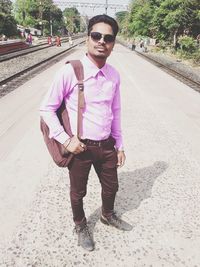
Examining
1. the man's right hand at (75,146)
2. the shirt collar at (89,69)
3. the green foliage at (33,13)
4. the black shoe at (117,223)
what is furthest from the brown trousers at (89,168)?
the green foliage at (33,13)

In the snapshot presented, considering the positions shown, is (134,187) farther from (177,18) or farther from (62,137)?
(177,18)

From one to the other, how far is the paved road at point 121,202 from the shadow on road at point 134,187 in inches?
0.5

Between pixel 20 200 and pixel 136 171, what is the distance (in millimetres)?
1825

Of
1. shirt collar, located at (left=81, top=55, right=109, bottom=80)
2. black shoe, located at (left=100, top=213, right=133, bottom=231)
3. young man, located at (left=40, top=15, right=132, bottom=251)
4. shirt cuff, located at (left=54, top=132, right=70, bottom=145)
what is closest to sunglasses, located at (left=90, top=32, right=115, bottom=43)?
young man, located at (left=40, top=15, right=132, bottom=251)

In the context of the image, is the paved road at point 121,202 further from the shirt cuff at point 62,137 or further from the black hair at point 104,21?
the black hair at point 104,21

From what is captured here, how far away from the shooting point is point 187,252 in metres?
3.23

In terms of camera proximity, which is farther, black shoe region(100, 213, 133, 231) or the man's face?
black shoe region(100, 213, 133, 231)

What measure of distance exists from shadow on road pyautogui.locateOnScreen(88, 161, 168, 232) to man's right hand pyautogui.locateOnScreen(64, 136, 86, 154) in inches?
48.7

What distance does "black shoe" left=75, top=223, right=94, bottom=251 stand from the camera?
3158mm

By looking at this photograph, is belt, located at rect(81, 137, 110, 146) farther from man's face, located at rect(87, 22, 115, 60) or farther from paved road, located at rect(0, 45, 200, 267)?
paved road, located at rect(0, 45, 200, 267)

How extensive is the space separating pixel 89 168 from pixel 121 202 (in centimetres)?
135

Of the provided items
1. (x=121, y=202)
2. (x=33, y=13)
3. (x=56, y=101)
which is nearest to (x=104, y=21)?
(x=56, y=101)

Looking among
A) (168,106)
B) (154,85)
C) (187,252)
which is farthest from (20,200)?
(154,85)

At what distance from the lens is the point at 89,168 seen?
2896mm
